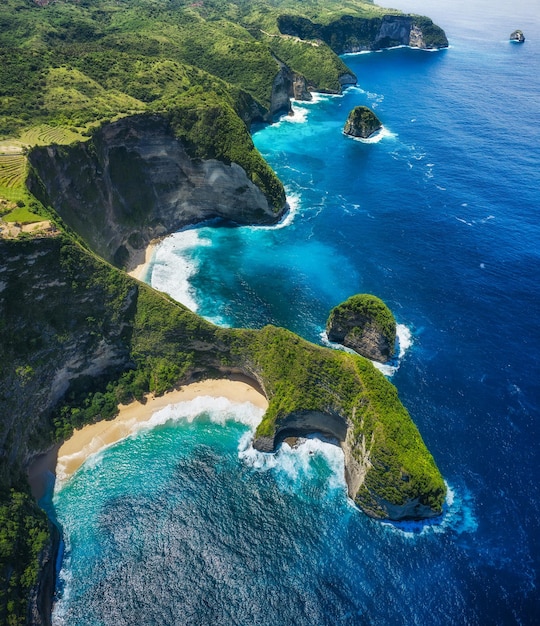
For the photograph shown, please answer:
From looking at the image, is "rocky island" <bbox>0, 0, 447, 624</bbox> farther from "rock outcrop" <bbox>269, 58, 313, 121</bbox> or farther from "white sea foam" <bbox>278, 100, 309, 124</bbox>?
"white sea foam" <bbox>278, 100, 309, 124</bbox>

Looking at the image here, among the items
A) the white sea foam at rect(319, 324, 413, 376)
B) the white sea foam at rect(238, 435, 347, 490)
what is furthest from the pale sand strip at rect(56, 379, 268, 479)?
the white sea foam at rect(319, 324, 413, 376)

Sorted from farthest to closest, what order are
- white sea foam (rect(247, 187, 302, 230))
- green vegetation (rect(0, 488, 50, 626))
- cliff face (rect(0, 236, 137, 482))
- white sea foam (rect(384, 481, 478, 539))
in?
white sea foam (rect(247, 187, 302, 230)) < cliff face (rect(0, 236, 137, 482)) < white sea foam (rect(384, 481, 478, 539)) < green vegetation (rect(0, 488, 50, 626))

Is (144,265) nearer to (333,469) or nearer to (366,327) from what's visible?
(366,327)

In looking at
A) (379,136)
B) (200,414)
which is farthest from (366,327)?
(379,136)

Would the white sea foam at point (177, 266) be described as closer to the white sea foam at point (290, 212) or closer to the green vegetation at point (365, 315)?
the white sea foam at point (290, 212)

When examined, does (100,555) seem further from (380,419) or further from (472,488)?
(472,488)

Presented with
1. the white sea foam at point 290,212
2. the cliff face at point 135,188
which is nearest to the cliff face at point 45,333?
the cliff face at point 135,188
